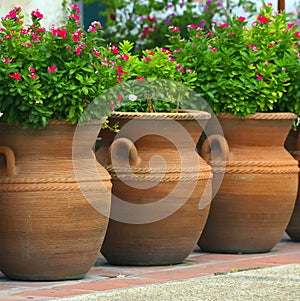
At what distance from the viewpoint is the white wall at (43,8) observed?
713cm

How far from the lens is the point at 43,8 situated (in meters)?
7.42

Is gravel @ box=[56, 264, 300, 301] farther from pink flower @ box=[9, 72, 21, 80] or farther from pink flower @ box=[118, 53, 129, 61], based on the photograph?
pink flower @ box=[118, 53, 129, 61]

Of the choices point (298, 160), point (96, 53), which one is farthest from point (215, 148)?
point (96, 53)

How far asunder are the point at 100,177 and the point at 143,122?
1.80 feet

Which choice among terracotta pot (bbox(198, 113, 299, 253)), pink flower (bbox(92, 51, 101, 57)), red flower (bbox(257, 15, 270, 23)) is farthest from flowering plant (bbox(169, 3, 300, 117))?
pink flower (bbox(92, 51, 101, 57))

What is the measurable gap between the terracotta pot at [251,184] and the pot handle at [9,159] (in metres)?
1.59

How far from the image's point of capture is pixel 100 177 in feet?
17.5

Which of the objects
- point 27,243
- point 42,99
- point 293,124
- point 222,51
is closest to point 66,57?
point 42,99

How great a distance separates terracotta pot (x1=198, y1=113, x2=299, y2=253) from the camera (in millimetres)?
6391

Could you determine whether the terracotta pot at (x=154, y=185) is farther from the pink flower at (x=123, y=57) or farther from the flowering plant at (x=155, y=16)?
the flowering plant at (x=155, y=16)

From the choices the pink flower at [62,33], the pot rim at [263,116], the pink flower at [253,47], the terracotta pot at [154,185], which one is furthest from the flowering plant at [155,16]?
the pink flower at [62,33]

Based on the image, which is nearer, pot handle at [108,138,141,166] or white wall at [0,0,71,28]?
pot handle at [108,138,141,166]

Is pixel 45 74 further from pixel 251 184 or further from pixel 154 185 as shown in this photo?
pixel 251 184

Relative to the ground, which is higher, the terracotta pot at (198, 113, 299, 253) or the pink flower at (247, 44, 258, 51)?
the pink flower at (247, 44, 258, 51)
